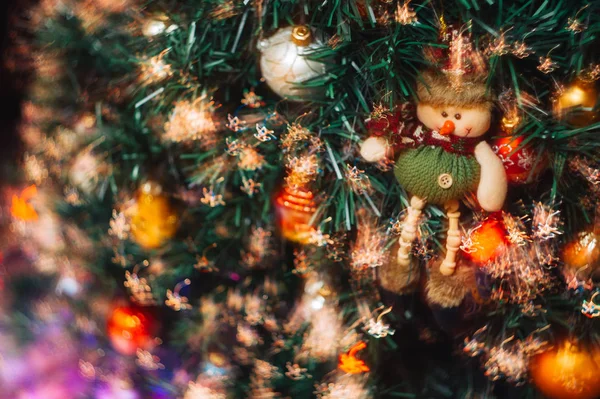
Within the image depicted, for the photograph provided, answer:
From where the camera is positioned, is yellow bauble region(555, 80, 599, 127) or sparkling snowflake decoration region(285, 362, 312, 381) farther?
sparkling snowflake decoration region(285, 362, 312, 381)

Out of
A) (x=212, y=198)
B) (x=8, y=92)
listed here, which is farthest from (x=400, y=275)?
(x=8, y=92)

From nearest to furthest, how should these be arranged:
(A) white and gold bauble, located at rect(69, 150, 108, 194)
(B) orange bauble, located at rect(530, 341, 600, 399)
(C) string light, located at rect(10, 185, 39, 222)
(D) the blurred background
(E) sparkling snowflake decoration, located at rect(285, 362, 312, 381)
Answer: (B) orange bauble, located at rect(530, 341, 600, 399)
(E) sparkling snowflake decoration, located at rect(285, 362, 312, 381)
(A) white and gold bauble, located at rect(69, 150, 108, 194)
(C) string light, located at rect(10, 185, 39, 222)
(D) the blurred background

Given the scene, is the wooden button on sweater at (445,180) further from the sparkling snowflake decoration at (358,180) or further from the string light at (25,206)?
the string light at (25,206)

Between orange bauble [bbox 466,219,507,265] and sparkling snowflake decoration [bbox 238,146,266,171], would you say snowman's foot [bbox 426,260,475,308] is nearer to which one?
orange bauble [bbox 466,219,507,265]

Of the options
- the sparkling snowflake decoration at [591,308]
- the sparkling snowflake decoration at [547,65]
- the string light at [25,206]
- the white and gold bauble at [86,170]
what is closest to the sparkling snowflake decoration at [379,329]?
the sparkling snowflake decoration at [591,308]

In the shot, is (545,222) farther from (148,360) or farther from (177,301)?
(148,360)

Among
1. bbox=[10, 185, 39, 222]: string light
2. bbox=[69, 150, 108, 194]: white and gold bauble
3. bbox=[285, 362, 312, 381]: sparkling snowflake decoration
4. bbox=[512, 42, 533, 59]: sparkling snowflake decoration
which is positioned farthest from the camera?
bbox=[10, 185, 39, 222]: string light

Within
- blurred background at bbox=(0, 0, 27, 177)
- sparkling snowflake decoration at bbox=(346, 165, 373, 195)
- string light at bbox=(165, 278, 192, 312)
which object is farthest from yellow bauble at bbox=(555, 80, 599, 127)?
blurred background at bbox=(0, 0, 27, 177)
